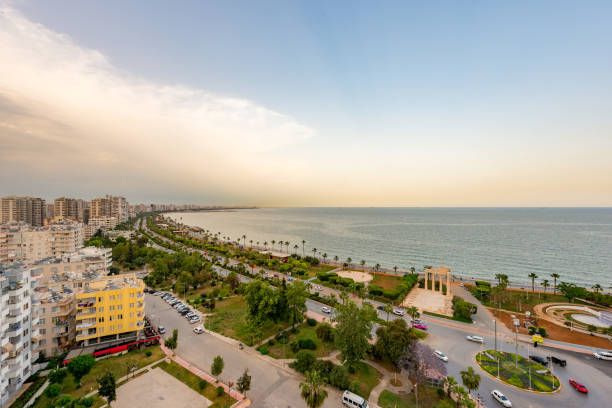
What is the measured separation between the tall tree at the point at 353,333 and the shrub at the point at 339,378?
9.08 feet

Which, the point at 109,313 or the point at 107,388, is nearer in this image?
the point at 107,388

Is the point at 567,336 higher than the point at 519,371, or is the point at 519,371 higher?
the point at 519,371

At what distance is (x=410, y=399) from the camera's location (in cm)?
2720

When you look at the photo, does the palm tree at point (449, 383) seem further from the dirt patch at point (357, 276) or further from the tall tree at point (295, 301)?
the dirt patch at point (357, 276)

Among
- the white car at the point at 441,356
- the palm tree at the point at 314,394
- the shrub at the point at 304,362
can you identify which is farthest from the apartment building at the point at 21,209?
the white car at the point at 441,356

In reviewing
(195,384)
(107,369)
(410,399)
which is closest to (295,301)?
(195,384)

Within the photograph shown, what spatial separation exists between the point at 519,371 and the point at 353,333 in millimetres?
20982

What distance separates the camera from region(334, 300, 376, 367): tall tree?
102 ft

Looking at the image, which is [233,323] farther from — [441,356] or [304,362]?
[441,356]

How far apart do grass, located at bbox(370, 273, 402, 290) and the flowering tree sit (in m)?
38.7

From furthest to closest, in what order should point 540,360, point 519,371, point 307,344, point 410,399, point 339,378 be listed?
point 307,344
point 540,360
point 519,371
point 339,378
point 410,399

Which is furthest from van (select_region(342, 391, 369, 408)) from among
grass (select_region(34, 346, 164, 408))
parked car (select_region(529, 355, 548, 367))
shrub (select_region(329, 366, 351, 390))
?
grass (select_region(34, 346, 164, 408))

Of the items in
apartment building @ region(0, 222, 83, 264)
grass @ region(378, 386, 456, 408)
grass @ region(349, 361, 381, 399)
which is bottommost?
grass @ region(349, 361, 381, 399)

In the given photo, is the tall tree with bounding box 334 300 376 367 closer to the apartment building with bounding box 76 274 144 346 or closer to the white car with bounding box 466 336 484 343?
the white car with bounding box 466 336 484 343
